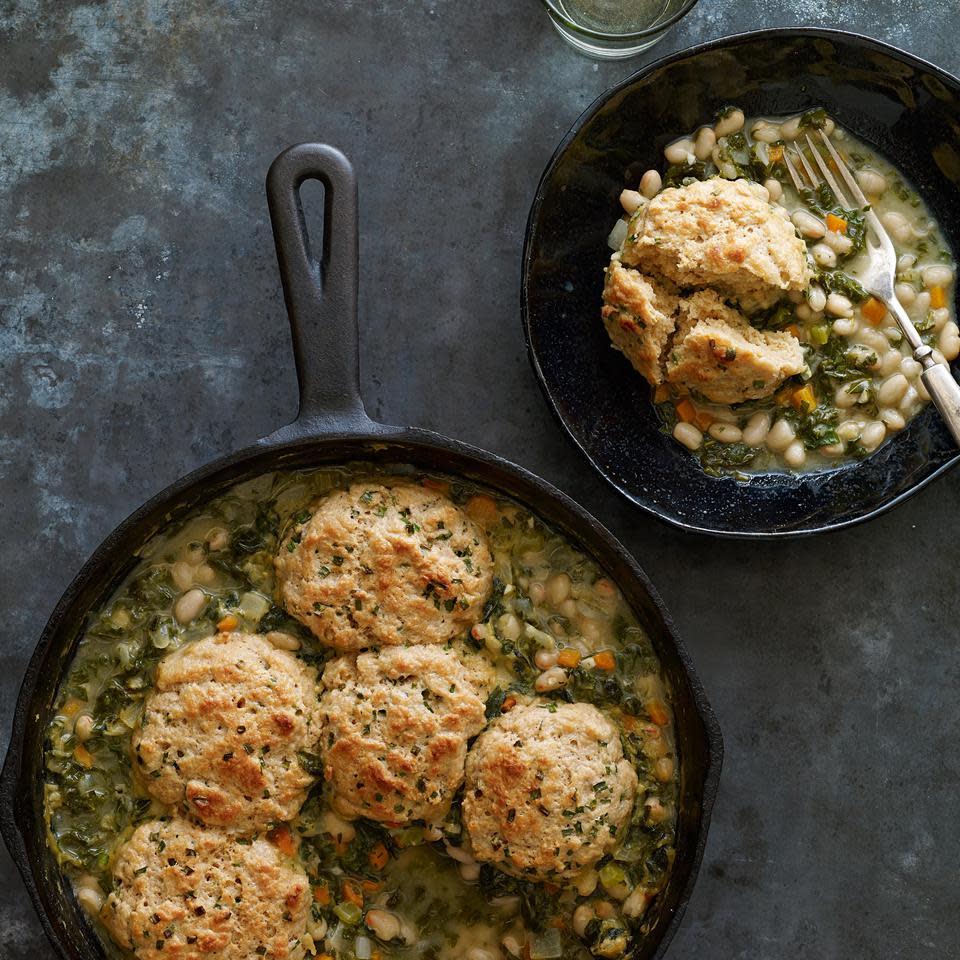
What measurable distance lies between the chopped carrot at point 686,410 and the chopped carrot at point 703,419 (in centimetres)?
1

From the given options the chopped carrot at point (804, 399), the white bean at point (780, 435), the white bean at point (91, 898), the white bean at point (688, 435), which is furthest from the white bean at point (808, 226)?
the white bean at point (91, 898)

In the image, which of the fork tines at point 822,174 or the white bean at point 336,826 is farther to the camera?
the fork tines at point 822,174

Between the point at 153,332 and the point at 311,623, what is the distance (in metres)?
1.08

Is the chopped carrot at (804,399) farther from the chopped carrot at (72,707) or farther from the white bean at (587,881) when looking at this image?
the chopped carrot at (72,707)

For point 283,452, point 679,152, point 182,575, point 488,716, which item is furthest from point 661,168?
point 182,575

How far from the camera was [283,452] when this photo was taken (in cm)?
281

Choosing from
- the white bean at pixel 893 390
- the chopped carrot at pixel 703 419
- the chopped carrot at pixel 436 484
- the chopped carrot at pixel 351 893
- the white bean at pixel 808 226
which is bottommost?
the chopped carrot at pixel 351 893

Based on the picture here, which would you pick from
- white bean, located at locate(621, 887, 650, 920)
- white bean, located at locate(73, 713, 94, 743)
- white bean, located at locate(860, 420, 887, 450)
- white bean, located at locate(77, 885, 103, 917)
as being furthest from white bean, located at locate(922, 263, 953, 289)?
white bean, located at locate(77, 885, 103, 917)

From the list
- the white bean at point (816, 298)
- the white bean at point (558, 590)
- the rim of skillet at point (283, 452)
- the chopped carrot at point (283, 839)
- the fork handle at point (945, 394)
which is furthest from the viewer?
the white bean at point (816, 298)

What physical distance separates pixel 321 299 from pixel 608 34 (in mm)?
1297

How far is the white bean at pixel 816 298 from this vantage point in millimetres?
3209

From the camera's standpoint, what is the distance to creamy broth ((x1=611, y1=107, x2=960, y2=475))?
3.24 meters

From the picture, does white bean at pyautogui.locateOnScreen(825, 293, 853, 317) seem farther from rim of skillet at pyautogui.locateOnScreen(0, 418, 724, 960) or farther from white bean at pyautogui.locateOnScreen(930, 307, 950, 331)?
rim of skillet at pyautogui.locateOnScreen(0, 418, 724, 960)

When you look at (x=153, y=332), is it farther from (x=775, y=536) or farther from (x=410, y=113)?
(x=775, y=536)
